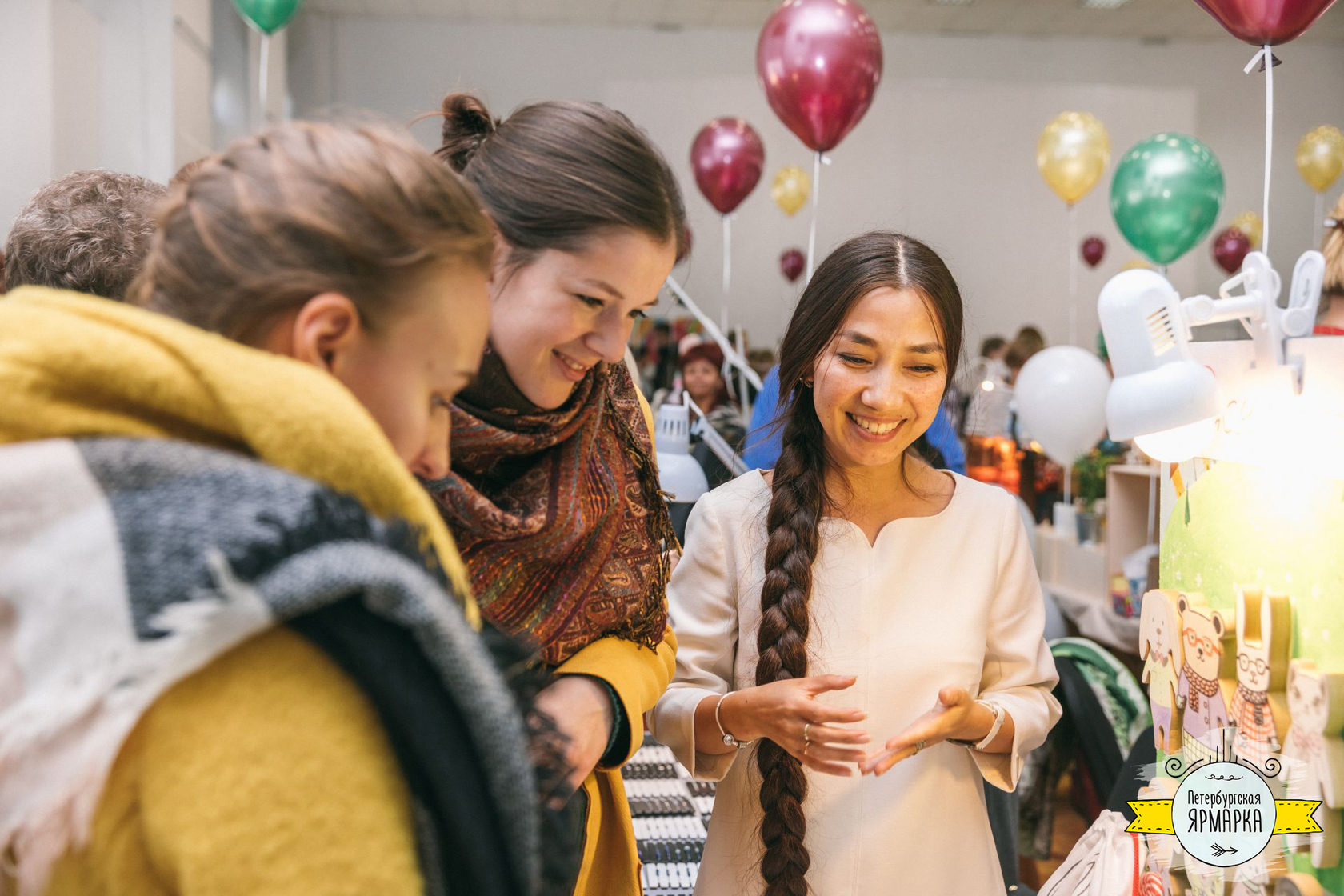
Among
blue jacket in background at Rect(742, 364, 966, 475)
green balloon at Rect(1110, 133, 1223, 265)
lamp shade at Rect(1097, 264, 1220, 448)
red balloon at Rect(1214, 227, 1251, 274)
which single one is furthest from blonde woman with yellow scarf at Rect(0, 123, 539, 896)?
red balloon at Rect(1214, 227, 1251, 274)

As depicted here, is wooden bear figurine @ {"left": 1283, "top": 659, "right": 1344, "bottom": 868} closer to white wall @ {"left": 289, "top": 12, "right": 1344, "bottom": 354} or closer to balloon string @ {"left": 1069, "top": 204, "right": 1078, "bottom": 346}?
white wall @ {"left": 289, "top": 12, "right": 1344, "bottom": 354}

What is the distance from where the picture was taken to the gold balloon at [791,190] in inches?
324

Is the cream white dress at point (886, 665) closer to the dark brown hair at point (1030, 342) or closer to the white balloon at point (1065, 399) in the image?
the white balloon at point (1065, 399)

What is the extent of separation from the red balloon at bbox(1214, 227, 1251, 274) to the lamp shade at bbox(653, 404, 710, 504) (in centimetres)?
716

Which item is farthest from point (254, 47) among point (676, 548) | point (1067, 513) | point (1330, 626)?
point (1330, 626)

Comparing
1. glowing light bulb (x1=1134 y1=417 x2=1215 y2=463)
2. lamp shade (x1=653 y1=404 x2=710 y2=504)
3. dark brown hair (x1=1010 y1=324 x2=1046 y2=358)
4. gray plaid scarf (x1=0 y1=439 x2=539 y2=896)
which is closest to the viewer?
gray plaid scarf (x1=0 y1=439 x2=539 y2=896)

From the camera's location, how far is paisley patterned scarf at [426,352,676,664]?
3.36ft

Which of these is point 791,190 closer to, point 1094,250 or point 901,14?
point 901,14

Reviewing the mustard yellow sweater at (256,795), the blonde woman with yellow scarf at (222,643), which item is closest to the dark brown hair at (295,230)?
the blonde woman with yellow scarf at (222,643)

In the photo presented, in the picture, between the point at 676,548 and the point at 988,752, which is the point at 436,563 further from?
the point at 988,752

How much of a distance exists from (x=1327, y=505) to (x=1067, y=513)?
11.6 feet

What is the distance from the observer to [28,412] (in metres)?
0.52

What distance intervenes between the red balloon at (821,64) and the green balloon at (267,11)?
9.98ft

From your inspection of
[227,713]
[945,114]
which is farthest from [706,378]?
[945,114]
